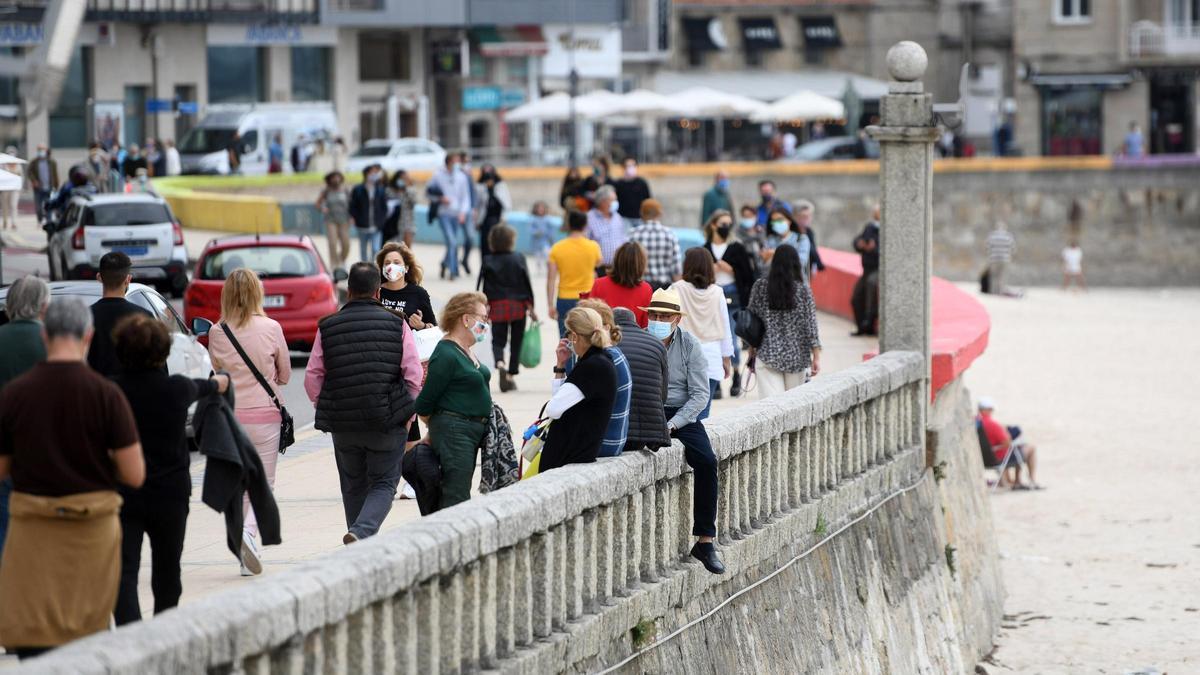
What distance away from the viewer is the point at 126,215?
28109mm

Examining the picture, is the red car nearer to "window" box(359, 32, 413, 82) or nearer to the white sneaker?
the white sneaker

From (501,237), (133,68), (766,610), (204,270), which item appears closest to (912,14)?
(133,68)

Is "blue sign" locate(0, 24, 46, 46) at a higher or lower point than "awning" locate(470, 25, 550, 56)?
lower

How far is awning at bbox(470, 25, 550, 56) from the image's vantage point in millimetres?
64375

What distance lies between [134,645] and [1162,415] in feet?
94.9

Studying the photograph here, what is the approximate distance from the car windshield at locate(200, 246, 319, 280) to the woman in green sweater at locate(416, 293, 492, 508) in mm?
12724

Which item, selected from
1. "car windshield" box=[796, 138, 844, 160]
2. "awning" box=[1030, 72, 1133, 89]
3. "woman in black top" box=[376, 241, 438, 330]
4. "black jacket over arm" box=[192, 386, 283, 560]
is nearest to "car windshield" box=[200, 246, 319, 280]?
"woman in black top" box=[376, 241, 438, 330]

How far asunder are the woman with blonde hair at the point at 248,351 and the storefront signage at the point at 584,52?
55.7 m

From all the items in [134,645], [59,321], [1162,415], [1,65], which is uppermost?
[1,65]

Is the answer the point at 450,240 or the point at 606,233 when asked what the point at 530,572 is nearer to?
the point at 606,233

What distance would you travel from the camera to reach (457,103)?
64.5m

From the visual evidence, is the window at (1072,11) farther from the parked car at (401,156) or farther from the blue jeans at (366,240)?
the blue jeans at (366,240)

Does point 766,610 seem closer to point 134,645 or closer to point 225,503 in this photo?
point 225,503

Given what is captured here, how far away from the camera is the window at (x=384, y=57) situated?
6322 centimetres
